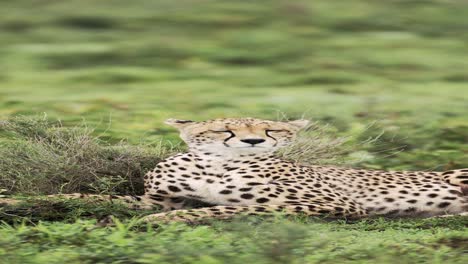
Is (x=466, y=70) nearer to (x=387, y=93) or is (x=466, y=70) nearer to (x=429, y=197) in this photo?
(x=387, y=93)

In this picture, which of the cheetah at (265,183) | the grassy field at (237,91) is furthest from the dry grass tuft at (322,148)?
the cheetah at (265,183)

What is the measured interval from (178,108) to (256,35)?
340cm

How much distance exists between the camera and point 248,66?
9211 millimetres

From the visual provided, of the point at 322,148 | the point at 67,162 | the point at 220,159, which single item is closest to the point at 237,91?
the point at 322,148

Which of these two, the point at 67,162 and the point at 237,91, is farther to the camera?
the point at 237,91

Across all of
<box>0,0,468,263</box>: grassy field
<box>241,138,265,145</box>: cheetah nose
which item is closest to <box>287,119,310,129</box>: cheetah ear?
<box>241,138,265,145</box>: cheetah nose

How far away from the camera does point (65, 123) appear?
20.4 feet

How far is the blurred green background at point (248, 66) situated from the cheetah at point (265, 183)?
2.25 feet

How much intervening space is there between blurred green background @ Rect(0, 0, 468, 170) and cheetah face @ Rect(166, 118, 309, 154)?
0.73 meters

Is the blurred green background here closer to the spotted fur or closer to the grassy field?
the grassy field

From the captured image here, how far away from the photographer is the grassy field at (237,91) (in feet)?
12.6

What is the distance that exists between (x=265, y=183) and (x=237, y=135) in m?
0.23

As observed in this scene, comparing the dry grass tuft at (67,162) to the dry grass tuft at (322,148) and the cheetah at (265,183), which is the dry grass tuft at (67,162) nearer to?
the cheetah at (265,183)

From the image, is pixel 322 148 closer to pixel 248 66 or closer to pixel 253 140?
pixel 253 140
